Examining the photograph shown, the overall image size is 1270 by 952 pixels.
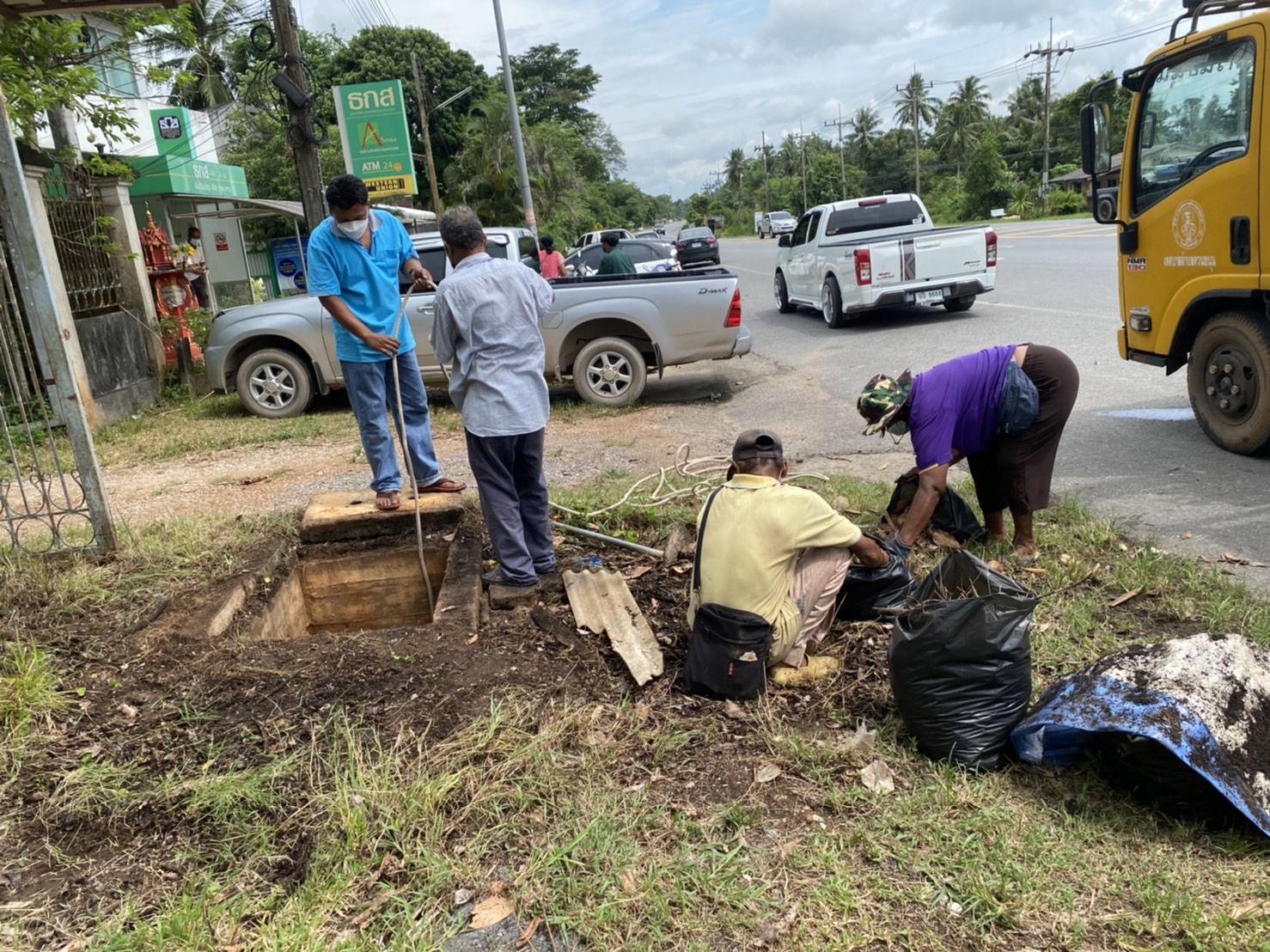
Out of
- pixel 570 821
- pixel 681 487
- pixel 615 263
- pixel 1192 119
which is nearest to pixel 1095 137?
pixel 1192 119

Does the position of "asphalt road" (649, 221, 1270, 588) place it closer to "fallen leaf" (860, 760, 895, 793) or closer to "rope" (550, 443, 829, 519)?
"rope" (550, 443, 829, 519)

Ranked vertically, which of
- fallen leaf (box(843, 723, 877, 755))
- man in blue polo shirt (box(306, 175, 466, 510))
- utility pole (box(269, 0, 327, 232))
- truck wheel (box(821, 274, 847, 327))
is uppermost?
utility pole (box(269, 0, 327, 232))

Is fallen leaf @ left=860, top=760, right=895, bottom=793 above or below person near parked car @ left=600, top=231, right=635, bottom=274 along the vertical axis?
below

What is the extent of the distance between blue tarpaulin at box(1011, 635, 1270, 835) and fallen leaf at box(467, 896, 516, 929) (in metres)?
1.64

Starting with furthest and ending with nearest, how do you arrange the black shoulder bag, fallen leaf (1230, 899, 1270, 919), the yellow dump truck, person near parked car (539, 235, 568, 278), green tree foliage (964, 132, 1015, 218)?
green tree foliage (964, 132, 1015, 218)
person near parked car (539, 235, 568, 278)
the yellow dump truck
the black shoulder bag
fallen leaf (1230, 899, 1270, 919)

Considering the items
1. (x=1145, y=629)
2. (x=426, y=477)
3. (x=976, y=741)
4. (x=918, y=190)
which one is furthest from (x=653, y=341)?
(x=918, y=190)

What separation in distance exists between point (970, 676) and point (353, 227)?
3779 mm

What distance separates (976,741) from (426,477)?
3605 millimetres

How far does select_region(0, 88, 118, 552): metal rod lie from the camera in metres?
4.42

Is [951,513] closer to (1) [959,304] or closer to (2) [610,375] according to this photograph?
(2) [610,375]

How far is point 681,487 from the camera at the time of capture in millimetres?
5973

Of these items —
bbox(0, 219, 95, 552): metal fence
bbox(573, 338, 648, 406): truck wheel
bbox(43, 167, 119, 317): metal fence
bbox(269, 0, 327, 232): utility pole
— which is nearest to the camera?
bbox(0, 219, 95, 552): metal fence

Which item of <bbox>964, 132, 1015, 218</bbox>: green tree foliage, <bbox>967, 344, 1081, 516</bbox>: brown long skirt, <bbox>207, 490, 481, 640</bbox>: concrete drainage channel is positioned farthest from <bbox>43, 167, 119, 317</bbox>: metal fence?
<bbox>964, 132, 1015, 218</bbox>: green tree foliage

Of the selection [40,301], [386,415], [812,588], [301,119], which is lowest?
[812,588]
